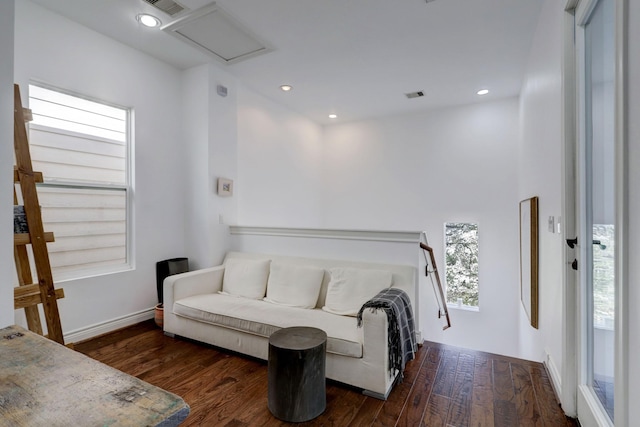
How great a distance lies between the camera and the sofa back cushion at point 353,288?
2.60 metres

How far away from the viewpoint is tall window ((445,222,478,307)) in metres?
4.66

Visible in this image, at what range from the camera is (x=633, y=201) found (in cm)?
109

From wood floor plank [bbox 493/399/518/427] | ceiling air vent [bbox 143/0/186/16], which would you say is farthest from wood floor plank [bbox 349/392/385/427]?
ceiling air vent [bbox 143/0/186/16]

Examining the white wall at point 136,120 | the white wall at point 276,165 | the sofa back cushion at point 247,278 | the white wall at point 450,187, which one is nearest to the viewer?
the white wall at point 136,120

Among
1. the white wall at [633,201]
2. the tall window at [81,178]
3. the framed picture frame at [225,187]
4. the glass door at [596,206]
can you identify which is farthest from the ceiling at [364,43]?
the white wall at [633,201]

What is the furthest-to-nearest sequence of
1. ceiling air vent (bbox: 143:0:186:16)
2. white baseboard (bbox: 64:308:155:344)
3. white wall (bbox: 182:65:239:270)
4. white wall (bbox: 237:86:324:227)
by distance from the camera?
white wall (bbox: 237:86:324:227) < white wall (bbox: 182:65:239:270) < white baseboard (bbox: 64:308:155:344) < ceiling air vent (bbox: 143:0:186:16)

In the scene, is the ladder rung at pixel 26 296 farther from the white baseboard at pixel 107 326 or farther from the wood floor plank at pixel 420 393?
the wood floor plank at pixel 420 393

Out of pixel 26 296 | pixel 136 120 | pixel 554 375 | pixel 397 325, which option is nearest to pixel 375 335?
pixel 397 325

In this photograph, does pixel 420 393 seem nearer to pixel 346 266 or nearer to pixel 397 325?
pixel 397 325

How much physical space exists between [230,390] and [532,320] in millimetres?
2639

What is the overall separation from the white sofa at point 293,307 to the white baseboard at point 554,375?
1003mm

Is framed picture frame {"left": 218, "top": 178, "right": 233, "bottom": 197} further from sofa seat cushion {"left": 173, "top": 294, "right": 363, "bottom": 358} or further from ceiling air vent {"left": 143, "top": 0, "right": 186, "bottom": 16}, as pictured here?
ceiling air vent {"left": 143, "top": 0, "right": 186, "bottom": 16}

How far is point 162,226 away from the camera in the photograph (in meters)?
3.48

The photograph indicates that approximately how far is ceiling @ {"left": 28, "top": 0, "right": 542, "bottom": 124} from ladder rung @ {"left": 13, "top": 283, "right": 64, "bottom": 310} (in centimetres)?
225
